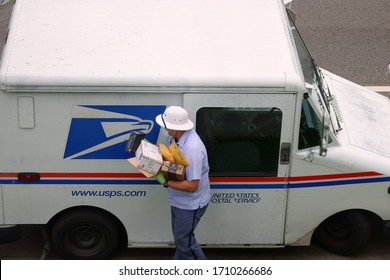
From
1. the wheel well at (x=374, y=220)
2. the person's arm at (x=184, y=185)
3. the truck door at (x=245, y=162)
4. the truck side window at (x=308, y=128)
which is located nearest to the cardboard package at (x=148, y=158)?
the person's arm at (x=184, y=185)

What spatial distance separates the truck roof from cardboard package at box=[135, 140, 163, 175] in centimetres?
51

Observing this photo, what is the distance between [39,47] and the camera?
244 inches

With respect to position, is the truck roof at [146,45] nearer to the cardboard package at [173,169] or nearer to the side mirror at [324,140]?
the side mirror at [324,140]

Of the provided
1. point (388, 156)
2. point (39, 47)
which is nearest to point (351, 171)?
point (388, 156)

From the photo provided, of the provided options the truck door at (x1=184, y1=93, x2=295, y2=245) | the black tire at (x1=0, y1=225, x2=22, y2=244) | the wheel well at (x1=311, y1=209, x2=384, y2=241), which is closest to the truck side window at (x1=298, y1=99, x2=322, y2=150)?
the truck door at (x1=184, y1=93, x2=295, y2=245)

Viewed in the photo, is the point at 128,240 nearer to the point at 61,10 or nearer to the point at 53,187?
the point at 53,187

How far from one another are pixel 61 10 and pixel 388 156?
3.12 meters

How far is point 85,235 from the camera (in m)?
6.63

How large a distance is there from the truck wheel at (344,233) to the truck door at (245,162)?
51cm

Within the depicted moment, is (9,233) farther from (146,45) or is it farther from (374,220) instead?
(374,220)

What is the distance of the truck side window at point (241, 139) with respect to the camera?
6086mm

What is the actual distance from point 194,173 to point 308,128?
3.47 ft

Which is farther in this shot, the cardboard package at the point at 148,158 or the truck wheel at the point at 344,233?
the truck wheel at the point at 344,233

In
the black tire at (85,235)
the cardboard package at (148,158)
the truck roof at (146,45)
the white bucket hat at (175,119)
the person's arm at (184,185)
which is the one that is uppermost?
the truck roof at (146,45)
